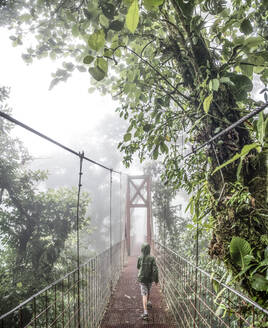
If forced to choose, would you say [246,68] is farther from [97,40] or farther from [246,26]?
[97,40]

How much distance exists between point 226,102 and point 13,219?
6.15 metres

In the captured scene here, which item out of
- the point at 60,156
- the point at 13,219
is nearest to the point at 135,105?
the point at 13,219

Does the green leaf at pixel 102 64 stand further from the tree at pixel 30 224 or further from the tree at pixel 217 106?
the tree at pixel 30 224

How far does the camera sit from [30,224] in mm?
5848

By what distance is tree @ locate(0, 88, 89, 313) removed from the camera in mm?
5262

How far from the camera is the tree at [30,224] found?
5.26m

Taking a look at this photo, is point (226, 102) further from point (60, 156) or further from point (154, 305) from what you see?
point (60, 156)

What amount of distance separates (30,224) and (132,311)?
403 centimetres

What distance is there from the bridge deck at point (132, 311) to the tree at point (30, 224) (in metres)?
2.28

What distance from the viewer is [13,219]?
578 centimetres

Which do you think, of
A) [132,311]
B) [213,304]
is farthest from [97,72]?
[132,311]

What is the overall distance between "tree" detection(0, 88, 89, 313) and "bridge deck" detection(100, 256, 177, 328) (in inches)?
89.8

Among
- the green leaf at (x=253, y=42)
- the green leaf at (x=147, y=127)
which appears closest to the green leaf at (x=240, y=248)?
the green leaf at (x=253, y=42)

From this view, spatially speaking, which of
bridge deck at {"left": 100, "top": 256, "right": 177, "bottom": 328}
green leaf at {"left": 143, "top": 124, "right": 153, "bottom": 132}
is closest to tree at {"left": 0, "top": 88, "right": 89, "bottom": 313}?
bridge deck at {"left": 100, "top": 256, "right": 177, "bottom": 328}
